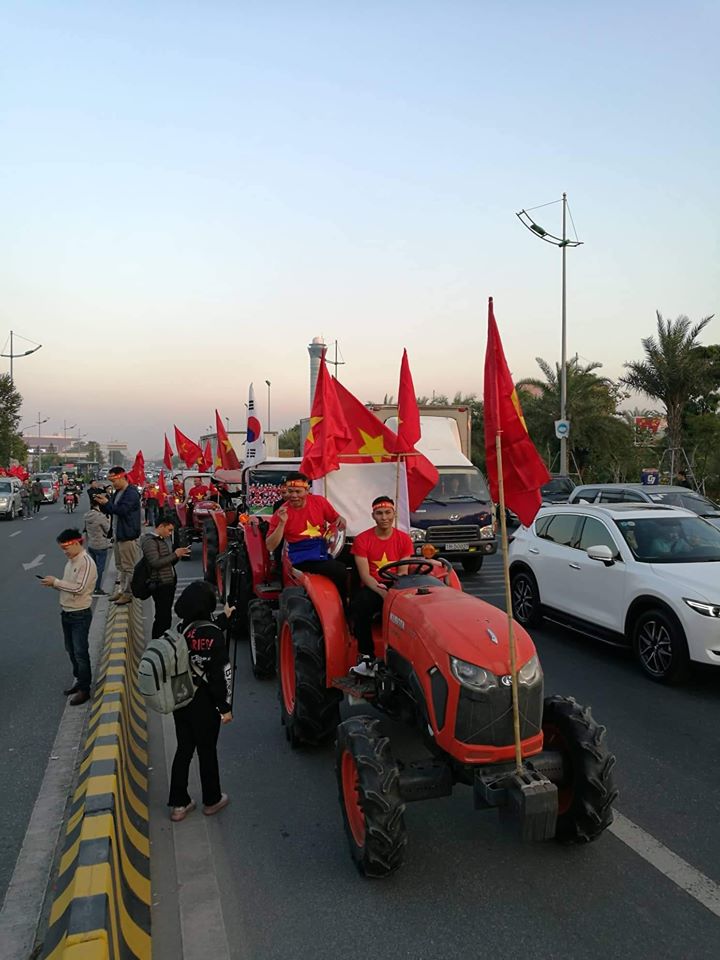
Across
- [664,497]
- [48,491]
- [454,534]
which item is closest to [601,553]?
[454,534]

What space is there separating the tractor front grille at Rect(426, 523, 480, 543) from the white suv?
3395 mm

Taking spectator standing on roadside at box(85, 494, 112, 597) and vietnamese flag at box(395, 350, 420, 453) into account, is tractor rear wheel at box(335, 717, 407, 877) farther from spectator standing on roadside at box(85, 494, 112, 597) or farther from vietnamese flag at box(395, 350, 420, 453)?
spectator standing on roadside at box(85, 494, 112, 597)

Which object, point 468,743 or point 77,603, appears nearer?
point 468,743

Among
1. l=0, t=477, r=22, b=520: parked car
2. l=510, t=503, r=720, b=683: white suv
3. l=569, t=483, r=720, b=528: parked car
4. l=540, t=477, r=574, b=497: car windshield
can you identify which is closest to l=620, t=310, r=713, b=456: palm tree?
l=540, t=477, r=574, b=497: car windshield

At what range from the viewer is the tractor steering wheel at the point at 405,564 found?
4.70 m

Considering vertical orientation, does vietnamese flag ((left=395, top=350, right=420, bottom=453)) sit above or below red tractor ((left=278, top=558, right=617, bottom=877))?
above

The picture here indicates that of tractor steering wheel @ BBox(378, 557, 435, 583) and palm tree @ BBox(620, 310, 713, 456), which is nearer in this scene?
tractor steering wheel @ BBox(378, 557, 435, 583)

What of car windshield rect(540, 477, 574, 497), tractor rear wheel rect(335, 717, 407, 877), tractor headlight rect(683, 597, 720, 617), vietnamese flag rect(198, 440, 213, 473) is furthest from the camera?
car windshield rect(540, 477, 574, 497)

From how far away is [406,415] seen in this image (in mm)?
A: 7199

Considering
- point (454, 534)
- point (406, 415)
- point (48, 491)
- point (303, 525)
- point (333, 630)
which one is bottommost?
point (48, 491)

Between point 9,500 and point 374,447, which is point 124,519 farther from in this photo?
point 9,500

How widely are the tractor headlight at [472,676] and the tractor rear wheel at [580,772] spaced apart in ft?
2.02

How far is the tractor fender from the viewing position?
4980 millimetres

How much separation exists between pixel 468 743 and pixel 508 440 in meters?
1.61
